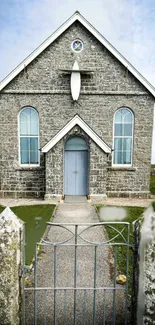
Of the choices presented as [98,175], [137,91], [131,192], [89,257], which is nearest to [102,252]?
[89,257]

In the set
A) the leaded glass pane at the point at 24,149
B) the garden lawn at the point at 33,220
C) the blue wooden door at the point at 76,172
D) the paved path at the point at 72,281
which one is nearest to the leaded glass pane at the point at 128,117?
the blue wooden door at the point at 76,172

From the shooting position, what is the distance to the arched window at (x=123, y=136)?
11.9m

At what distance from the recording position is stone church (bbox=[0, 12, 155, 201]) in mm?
11062

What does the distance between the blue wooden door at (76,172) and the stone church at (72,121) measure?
52mm

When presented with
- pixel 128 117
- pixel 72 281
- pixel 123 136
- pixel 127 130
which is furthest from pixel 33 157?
pixel 72 281

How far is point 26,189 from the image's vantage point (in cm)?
1204

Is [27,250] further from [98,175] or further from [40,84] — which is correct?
[40,84]

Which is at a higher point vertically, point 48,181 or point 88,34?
point 88,34

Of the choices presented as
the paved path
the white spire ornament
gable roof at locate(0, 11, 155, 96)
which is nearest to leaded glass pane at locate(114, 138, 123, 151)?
gable roof at locate(0, 11, 155, 96)

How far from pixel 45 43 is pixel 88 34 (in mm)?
2233

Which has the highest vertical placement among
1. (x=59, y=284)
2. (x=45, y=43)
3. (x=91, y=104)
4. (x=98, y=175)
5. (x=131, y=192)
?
(x=45, y=43)

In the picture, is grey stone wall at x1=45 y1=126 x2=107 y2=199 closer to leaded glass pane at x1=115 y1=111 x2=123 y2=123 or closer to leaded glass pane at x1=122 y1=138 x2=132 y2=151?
leaded glass pane at x1=122 y1=138 x2=132 y2=151

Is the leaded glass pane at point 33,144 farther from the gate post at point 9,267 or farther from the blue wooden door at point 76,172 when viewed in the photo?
the gate post at point 9,267

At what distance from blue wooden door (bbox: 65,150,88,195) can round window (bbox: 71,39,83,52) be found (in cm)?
522
